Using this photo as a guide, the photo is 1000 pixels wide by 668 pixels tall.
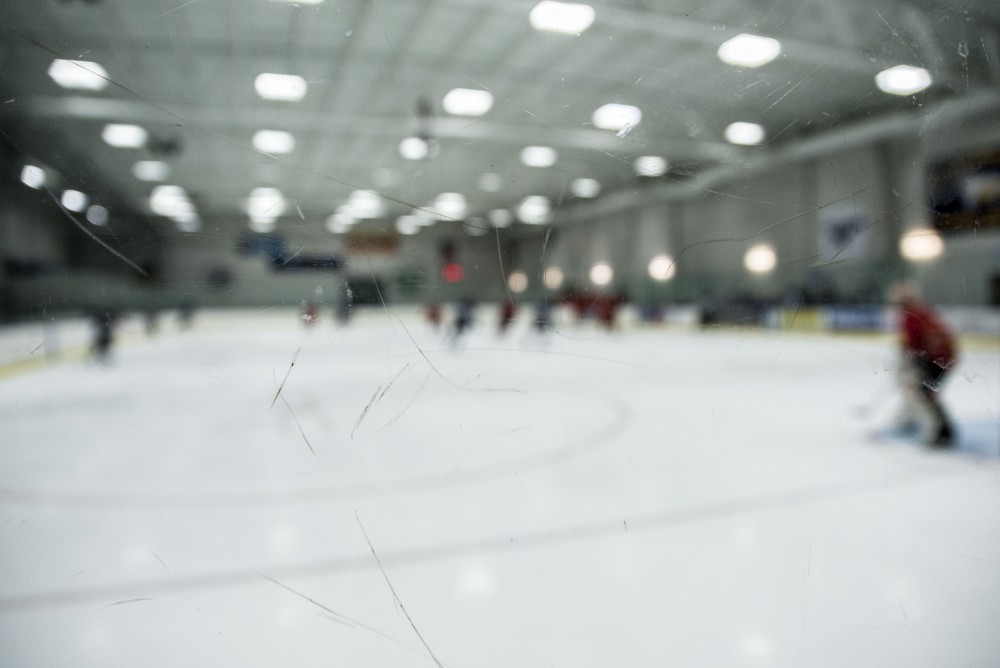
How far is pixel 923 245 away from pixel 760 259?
0.38m

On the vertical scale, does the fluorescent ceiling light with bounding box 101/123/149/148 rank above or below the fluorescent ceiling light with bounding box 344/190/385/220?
above

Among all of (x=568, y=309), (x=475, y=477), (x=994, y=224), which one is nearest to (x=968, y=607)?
(x=994, y=224)

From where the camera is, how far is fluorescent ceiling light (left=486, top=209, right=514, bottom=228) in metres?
0.86

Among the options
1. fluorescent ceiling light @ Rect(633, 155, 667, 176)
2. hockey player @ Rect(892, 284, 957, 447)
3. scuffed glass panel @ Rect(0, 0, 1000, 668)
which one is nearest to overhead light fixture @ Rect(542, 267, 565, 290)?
scuffed glass panel @ Rect(0, 0, 1000, 668)

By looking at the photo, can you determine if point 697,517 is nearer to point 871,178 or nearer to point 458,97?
point 871,178

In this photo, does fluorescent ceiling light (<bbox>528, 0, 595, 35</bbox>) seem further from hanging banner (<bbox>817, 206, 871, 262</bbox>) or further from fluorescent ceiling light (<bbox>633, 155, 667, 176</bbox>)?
hanging banner (<bbox>817, 206, 871, 262</bbox>)

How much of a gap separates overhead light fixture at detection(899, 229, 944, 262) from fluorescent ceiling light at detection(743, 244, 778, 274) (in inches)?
10.5

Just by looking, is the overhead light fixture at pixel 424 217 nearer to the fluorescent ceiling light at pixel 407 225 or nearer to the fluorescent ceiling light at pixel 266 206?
the fluorescent ceiling light at pixel 407 225

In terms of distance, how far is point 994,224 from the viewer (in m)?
1.04

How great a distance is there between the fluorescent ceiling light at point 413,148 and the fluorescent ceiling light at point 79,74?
0.43 m

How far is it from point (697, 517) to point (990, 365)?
85cm

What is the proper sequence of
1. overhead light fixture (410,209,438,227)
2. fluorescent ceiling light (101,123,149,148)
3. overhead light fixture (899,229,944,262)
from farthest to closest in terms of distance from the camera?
overhead light fixture (899,229,944,262) < overhead light fixture (410,209,438,227) < fluorescent ceiling light (101,123,149,148)

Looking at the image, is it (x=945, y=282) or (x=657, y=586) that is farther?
(x=657, y=586)

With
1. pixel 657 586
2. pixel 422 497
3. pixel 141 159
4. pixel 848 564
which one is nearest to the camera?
pixel 141 159
